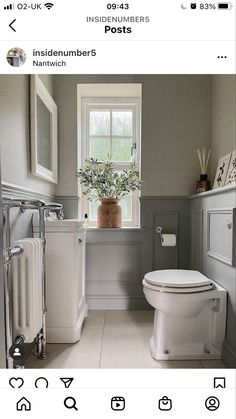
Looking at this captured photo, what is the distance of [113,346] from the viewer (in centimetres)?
86

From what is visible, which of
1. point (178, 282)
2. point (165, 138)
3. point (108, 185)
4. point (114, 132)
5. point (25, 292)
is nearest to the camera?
point (25, 292)

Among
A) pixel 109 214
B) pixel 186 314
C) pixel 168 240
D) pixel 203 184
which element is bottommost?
pixel 186 314

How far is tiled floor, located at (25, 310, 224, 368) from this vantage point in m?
0.74

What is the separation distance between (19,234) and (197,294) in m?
0.75

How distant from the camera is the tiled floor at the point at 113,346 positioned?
74 centimetres
